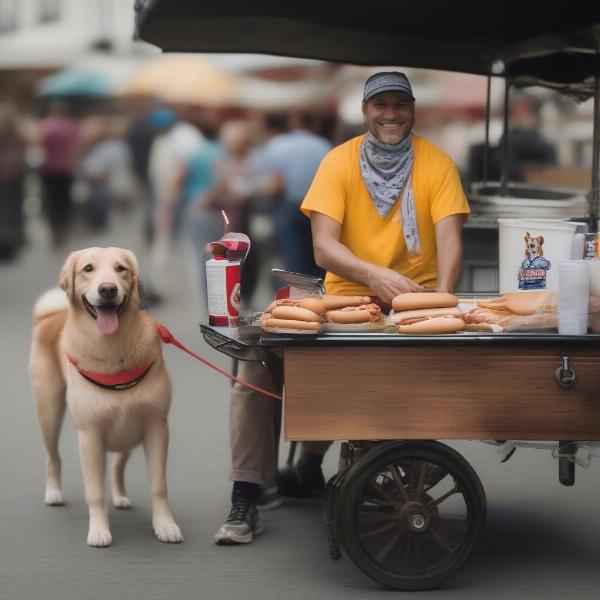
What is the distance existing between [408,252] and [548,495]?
5.31ft

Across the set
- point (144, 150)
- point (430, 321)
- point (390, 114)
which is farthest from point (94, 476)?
point (144, 150)

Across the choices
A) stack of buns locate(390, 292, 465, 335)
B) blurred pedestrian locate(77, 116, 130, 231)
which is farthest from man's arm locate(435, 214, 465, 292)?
blurred pedestrian locate(77, 116, 130, 231)

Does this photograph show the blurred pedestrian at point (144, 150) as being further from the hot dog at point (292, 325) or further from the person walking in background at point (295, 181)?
the hot dog at point (292, 325)

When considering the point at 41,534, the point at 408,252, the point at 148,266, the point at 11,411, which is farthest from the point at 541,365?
the point at 148,266

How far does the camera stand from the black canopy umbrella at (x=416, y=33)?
7.13 m

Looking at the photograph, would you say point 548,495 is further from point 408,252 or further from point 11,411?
point 11,411

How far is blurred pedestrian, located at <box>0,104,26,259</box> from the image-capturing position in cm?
2000

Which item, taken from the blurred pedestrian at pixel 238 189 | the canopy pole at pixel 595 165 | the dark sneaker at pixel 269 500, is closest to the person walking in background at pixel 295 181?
the blurred pedestrian at pixel 238 189

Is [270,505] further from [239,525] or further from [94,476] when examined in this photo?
[94,476]

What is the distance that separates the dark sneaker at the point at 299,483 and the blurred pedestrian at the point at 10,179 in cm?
1361

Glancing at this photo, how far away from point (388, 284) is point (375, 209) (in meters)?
0.44

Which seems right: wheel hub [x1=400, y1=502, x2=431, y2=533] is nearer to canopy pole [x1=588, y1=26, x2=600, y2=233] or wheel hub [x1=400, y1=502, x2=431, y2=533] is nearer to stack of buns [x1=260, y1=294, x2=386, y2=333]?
stack of buns [x1=260, y1=294, x2=386, y2=333]

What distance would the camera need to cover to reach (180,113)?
19906 mm

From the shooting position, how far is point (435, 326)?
539 centimetres
